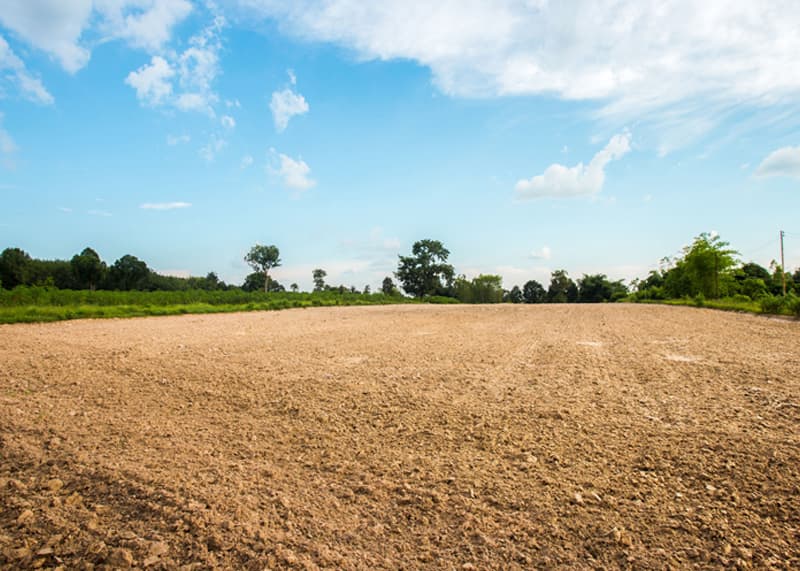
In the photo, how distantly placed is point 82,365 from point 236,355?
192cm

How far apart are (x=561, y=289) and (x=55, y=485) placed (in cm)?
8176

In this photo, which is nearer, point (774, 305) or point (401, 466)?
point (401, 466)

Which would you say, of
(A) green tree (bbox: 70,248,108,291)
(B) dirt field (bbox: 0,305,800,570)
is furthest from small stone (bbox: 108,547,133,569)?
(A) green tree (bbox: 70,248,108,291)

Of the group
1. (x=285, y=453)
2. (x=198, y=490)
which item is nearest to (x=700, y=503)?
(x=285, y=453)

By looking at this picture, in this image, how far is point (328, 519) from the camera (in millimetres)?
2211

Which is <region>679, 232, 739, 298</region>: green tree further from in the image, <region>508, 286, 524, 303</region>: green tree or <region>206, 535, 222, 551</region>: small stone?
<region>508, 286, 524, 303</region>: green tree

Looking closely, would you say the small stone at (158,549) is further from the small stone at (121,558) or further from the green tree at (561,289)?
the green tree at (561,289)

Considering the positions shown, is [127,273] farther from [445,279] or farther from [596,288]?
[596,288]

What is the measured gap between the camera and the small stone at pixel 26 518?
7.14ft

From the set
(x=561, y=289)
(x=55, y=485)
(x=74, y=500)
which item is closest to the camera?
(x=74, y=500)

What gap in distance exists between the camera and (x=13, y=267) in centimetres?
3419

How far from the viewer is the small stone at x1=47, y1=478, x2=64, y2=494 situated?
8.10 feet

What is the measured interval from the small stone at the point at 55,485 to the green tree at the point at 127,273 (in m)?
48.6

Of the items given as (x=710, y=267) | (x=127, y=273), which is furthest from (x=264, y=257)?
(x=710, y=267)
